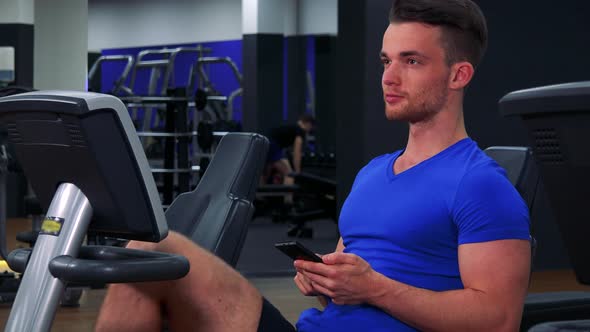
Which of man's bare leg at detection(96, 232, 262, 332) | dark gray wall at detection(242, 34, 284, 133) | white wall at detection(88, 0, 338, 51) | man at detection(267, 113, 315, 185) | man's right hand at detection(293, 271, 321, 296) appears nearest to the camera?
man's right hand at detection(293, 271, 321, 296)

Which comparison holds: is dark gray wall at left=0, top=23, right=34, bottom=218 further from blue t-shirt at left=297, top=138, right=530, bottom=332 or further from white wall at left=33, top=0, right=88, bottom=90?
blue t-shirt at left=297, top=138, right=530, bottom=332

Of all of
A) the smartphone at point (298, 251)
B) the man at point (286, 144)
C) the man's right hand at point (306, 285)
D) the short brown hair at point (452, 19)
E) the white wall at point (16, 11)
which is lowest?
the man at point (286, 144)

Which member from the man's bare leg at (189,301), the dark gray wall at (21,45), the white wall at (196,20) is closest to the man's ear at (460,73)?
the man's bare leg at (189,301)

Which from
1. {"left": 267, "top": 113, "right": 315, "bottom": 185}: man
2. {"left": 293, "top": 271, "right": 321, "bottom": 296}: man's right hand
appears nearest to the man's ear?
{"left": 293, "top": 271, "right": 321, "bottom": 296}: man's right hand

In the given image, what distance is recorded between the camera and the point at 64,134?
170cm

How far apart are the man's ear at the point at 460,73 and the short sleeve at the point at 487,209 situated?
6.1 inches

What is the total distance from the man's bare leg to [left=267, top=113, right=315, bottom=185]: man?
783 cm

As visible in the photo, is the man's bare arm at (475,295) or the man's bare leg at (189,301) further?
the man's bare leg at (189,301)

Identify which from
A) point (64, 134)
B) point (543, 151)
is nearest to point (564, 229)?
point (543, 151)

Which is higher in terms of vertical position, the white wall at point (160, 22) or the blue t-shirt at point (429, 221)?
the white wall at point (160, 22)

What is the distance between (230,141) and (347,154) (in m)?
3.85

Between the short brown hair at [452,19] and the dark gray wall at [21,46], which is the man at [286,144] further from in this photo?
the short brown hair at [452,19]

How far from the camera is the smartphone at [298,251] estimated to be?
1608 mm

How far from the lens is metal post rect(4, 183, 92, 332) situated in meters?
1.78
